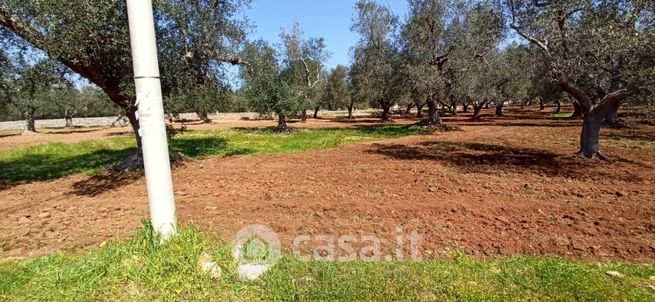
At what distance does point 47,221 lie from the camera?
6883 millimetres

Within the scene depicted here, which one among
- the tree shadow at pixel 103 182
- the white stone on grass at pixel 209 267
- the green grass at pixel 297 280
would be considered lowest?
the tree shadow at pixel 103 182

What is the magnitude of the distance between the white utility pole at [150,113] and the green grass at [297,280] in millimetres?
378

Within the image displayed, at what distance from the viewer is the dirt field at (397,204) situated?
18.2ft

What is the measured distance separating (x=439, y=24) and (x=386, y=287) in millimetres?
26287

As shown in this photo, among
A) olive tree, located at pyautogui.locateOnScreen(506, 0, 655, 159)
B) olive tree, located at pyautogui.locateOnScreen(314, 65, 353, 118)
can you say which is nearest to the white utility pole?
olive tree, located at pyautogui.locateOnScreen(506, 0, 655, 159)

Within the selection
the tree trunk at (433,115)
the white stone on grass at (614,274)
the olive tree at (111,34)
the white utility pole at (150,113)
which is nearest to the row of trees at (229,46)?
the olive tree at (111,34)

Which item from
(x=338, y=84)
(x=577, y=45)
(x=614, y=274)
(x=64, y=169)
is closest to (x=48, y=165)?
(x=64, y=169)

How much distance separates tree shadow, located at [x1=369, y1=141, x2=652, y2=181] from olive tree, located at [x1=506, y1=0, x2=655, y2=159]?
1379mm

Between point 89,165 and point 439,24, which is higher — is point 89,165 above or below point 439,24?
below

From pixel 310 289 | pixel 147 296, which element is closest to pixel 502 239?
pixel 310 289

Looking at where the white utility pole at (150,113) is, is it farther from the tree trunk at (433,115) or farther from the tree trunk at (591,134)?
the tree trunk at (433,115)

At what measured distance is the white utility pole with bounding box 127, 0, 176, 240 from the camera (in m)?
4.06

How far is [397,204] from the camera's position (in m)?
7.22

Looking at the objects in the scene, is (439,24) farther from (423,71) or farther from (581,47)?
(581,47)
